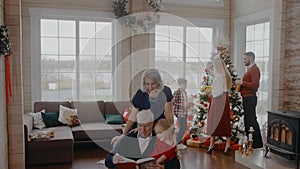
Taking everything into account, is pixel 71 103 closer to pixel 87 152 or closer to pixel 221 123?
pixel 87 152

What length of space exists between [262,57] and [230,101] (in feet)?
4.50

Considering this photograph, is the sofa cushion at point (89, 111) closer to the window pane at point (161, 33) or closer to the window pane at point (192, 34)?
the window pane at point (161, 33)

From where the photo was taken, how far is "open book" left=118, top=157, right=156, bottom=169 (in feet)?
7.26

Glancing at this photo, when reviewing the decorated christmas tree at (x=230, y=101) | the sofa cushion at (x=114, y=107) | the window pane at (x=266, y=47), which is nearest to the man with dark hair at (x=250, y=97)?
the decorated christmas tree at (x=230, y=101)

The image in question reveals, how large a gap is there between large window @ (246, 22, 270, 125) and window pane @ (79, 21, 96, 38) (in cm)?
338

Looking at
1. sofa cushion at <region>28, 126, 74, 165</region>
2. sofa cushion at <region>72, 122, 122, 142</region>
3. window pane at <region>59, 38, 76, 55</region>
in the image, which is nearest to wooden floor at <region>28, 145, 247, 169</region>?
sofa cushion at <region>28, 126, 74, 165</region>

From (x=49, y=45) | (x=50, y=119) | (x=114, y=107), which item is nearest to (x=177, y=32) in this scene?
(x=114, y=107)

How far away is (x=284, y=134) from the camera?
379 centimetres

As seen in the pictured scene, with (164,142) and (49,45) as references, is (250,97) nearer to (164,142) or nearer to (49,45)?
(164,142)

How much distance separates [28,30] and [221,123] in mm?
3917

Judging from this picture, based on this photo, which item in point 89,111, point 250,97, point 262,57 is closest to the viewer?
point 250,97

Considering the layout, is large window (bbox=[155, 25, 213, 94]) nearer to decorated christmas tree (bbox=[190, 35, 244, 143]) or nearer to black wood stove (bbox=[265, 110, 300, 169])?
decorated christmas tree (bbox=[190, 35, 244, 143])

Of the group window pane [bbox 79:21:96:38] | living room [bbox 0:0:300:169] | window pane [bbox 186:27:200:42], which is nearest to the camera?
living room [bbox 0:0:300:169]

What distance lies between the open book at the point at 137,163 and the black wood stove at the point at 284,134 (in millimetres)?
2222
